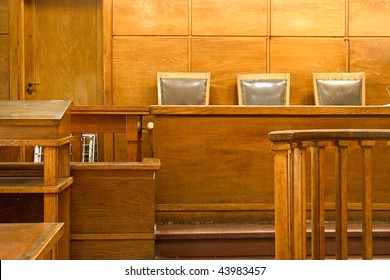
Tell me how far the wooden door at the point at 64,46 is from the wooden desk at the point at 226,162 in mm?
2744

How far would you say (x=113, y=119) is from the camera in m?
2.99

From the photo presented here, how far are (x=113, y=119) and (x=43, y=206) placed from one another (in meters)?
0.70

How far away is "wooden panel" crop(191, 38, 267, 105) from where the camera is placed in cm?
520

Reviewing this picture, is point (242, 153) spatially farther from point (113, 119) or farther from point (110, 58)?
point (110, 58)

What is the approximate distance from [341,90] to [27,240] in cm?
380

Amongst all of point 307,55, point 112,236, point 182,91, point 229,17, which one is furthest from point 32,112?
point 307,55

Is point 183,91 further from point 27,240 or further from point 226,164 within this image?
point 27,240

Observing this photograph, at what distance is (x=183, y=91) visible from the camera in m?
4.54

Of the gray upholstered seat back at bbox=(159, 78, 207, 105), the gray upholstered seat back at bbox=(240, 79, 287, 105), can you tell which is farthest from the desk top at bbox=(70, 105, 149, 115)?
the gray upholstered seat back at bbox=(240, 79, 287, 105)

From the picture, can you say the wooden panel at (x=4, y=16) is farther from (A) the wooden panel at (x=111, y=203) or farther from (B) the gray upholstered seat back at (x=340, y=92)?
(A) the wooden panel at (x=111, y=203)

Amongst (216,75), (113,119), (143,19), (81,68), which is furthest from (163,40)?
(113,119)

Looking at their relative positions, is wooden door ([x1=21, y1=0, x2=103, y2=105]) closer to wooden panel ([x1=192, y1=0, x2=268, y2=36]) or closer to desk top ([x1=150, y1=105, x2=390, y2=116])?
wooden panel ([x1=192, y1=0, x2=268, y2=36])
